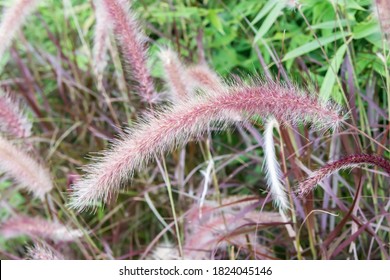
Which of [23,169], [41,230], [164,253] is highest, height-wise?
[23,169]

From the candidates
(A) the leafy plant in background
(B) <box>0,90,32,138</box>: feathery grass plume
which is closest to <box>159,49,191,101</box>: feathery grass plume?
(A) the leafy plant in background

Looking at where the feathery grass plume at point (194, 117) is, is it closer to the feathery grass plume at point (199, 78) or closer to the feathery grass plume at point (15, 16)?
the feathery grass plume at point (199, 78)

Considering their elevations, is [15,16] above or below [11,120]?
above

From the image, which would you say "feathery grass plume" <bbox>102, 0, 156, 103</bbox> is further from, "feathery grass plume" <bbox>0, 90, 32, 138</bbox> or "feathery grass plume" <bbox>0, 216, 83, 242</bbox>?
"feathery grass plume" <bbox>0, 216, 83, 242</bbox>

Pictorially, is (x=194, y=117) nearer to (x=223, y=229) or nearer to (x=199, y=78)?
(x=199, y=78)

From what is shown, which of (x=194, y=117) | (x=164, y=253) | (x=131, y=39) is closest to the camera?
(x=194, y=117)

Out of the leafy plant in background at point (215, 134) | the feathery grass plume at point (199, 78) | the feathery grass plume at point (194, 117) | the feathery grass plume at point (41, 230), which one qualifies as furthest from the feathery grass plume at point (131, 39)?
the feathery grass plume at point (41, 230)

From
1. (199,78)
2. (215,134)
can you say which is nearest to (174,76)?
(199,78)

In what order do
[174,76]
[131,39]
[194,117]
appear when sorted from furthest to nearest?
[174,76]
[131,39]
[194,117]
